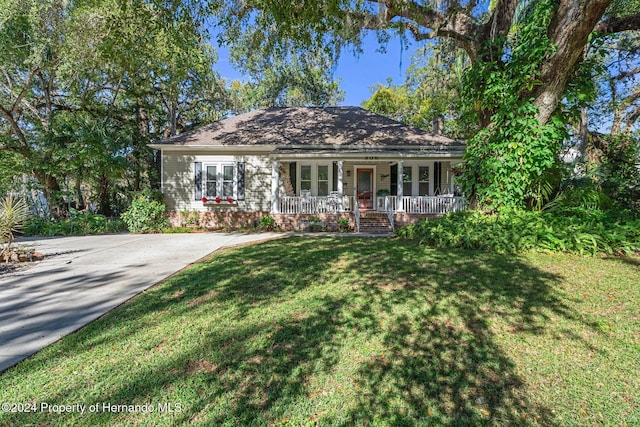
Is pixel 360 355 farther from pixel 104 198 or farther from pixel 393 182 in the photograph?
Answer: pixel 104 198

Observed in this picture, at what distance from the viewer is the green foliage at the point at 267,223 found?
39.0 feet

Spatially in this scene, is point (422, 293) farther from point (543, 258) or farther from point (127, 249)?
point (127, 249)

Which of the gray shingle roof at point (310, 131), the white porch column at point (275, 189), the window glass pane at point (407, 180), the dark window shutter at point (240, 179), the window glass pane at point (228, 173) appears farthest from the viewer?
the window glass pane at point (407, 180)

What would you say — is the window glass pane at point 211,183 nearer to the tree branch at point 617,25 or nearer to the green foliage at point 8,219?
the green foliage at point 8,219

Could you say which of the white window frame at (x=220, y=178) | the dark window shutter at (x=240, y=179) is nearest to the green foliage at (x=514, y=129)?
the dark window shutter at (x=240, y=179)

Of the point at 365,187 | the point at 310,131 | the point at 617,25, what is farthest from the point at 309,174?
the point at 617,25

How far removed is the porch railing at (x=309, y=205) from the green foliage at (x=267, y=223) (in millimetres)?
692

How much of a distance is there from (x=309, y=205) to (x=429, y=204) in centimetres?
520

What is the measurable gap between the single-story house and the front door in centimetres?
5

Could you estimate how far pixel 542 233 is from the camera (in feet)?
20.3

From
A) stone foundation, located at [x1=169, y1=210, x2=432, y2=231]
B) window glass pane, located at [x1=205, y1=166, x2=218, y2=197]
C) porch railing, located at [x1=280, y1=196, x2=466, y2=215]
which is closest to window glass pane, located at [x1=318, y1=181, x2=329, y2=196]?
porch railing, located at [x1=280, y1=196, x2=466, y2=215]

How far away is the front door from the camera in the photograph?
1387cm

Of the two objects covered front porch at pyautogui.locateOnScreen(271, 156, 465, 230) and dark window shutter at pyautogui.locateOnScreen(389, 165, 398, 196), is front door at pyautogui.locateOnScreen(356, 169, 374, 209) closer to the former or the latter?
covered front porch at pyautogui.locateOnScreen(271, 156, 465, 230)

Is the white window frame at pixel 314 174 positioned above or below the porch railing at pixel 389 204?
above
